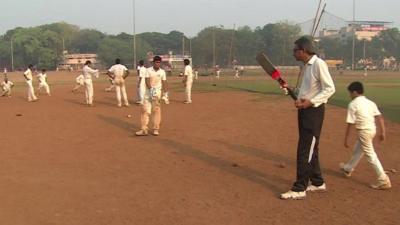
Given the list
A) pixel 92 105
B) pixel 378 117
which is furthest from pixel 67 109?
pixel 378 117

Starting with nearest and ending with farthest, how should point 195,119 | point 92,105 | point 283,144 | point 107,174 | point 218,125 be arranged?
point 107,174
point 283,144
point 218,125
point 195,119
point 92,105

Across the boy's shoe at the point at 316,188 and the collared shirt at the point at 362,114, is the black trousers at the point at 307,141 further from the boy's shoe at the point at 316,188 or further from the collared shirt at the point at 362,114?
the collared shirt at the point at 362,114

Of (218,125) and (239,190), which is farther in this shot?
(218,125)

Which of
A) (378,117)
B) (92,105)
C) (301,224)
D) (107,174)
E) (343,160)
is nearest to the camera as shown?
(301,224)

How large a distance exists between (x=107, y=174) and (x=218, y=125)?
6.01 metres

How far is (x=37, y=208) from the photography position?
5648 millimetres

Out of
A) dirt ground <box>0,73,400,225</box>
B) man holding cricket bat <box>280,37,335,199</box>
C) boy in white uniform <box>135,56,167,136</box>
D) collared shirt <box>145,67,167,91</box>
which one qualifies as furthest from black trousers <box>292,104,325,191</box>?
collared shirt <box>145,67,167,91</box>

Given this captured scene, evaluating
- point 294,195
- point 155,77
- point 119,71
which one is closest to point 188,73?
point 119,71

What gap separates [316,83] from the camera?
6.10 meters

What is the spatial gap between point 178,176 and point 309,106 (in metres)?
2.41

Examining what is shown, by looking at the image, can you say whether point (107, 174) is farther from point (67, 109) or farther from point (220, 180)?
point (67, 109)

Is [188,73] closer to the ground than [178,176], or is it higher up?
higher up

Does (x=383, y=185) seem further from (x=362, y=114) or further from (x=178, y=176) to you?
(x=178, y=176)

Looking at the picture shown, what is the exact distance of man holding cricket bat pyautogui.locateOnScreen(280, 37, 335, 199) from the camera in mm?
5980
